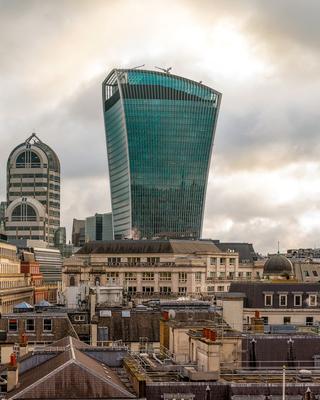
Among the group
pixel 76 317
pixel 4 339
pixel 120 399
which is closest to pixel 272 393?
pixel 120 399

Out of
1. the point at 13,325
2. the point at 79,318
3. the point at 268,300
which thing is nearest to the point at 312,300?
the point at 268,300

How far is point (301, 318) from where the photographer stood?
11088cm

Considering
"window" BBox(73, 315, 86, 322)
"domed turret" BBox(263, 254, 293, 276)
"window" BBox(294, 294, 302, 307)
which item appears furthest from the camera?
"domed turret" BBox(263, 254, 293, 276)

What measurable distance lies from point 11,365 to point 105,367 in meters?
6.11

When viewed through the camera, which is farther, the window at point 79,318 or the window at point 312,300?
the window at point 312,300

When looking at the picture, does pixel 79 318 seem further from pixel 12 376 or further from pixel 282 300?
pixel 12 376

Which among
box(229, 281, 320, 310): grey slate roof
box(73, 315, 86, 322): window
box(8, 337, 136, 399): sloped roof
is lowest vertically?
box(73, 315, 86, 322): window

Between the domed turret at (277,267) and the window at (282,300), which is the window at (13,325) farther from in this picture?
the domed turret at (277,267)

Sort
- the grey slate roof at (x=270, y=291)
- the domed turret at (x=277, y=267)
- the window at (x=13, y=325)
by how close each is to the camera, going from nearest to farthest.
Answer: the window at (x=13, y=325)
the grey slate roof at (x=270, y=291)
the domed turret at (x=277, y=267)

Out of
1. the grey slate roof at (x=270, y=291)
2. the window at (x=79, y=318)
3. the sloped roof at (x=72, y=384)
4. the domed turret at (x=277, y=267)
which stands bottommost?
the window at (x=79, y=318)

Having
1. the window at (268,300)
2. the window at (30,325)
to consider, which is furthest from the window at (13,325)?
the window at (268,300)

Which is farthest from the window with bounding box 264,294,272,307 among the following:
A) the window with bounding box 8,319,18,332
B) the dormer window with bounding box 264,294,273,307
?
the window with bounding box 8,319,18,332

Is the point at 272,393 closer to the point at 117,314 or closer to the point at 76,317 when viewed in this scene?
the point at 117,314

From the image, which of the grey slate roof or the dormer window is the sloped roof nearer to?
the grey slate roof
